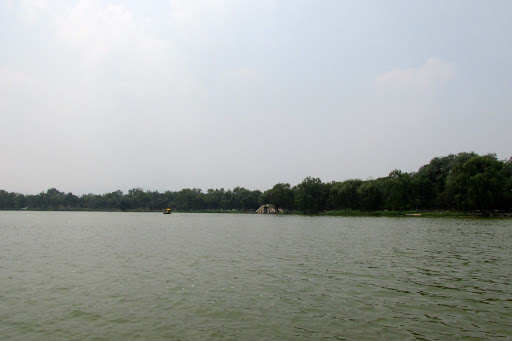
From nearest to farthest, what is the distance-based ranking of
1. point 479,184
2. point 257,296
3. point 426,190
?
point 257,296 < point 479,184 < point 426,190

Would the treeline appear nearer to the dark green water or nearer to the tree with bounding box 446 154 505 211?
the tree with bounding box 446 154 505 211

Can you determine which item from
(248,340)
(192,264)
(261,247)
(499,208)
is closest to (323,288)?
(248,340)

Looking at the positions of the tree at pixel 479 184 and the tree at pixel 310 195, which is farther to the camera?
the tree at pixel 310 195

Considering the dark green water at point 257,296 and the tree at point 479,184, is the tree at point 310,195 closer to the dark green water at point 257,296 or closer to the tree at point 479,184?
the tree at point 479,184

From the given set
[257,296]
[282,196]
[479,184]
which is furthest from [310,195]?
[257,296]

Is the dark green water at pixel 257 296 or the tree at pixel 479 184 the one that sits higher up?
the tree at pixel 479 184

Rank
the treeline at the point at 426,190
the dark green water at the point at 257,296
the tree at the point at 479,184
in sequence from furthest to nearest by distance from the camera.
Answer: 1. the treeline at the point at 426,190
2. the tree at the point at 479,184
3. the dark green water at the point at 257,296

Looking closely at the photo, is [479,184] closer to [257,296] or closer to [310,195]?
[310,195]

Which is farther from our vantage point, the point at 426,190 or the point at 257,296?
the point at 426,190

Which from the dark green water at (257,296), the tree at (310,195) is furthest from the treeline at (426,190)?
the dark green water at (257,296)

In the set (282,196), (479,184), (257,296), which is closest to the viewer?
(257,296)

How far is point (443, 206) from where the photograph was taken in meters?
130

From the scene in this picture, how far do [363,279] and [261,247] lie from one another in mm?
16238

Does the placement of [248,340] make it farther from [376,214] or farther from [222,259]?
[376,214]
